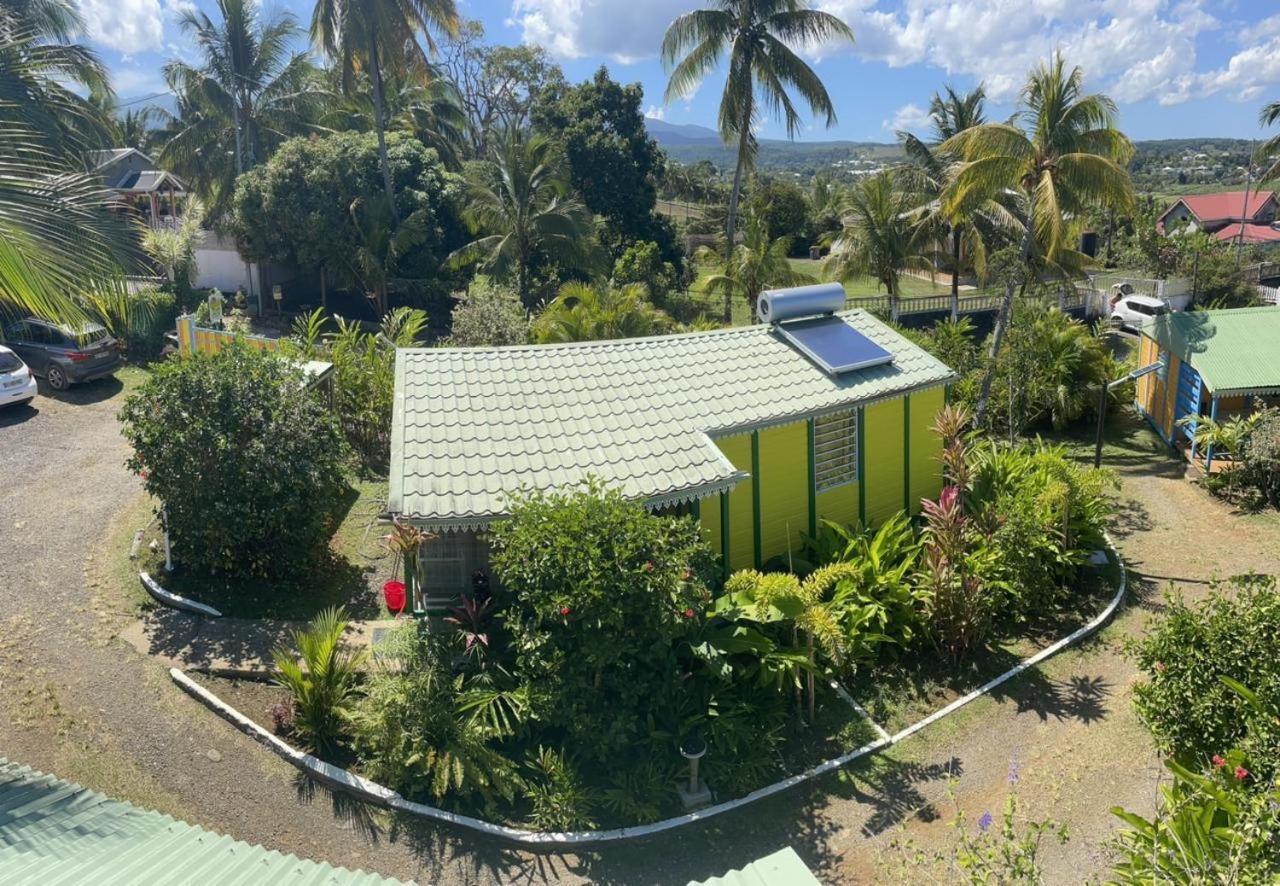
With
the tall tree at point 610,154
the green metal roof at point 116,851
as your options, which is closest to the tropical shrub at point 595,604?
the green metal roof at point 116,851

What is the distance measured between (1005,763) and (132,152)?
38.6 m

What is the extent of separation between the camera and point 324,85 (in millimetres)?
43750

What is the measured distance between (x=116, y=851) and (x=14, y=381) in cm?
1766

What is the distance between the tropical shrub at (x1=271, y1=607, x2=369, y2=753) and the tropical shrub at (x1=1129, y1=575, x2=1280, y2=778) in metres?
7.81

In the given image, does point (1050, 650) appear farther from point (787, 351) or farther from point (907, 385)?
point (787, 351)

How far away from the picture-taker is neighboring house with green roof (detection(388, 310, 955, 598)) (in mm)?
10836

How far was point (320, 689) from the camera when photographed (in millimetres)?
10008

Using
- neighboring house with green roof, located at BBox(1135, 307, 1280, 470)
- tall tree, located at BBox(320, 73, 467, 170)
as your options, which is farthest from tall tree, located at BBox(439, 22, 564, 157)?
neighboring house with green roof, located at BBox(1135, 307, 1280, 470)

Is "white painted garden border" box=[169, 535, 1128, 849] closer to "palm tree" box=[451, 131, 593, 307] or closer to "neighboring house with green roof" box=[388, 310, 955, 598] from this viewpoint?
"neighboring house with green roof" box=[388, 310, 955, 598]

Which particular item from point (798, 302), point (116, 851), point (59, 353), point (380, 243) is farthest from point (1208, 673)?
point (380, 243)

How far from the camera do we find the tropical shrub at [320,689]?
997cm

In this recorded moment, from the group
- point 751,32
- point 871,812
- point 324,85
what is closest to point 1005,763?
point 871,812

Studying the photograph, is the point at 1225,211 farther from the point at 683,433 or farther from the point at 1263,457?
the point at 683,433

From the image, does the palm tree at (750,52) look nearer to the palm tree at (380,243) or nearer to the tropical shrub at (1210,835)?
the palm tree at (380,243)
